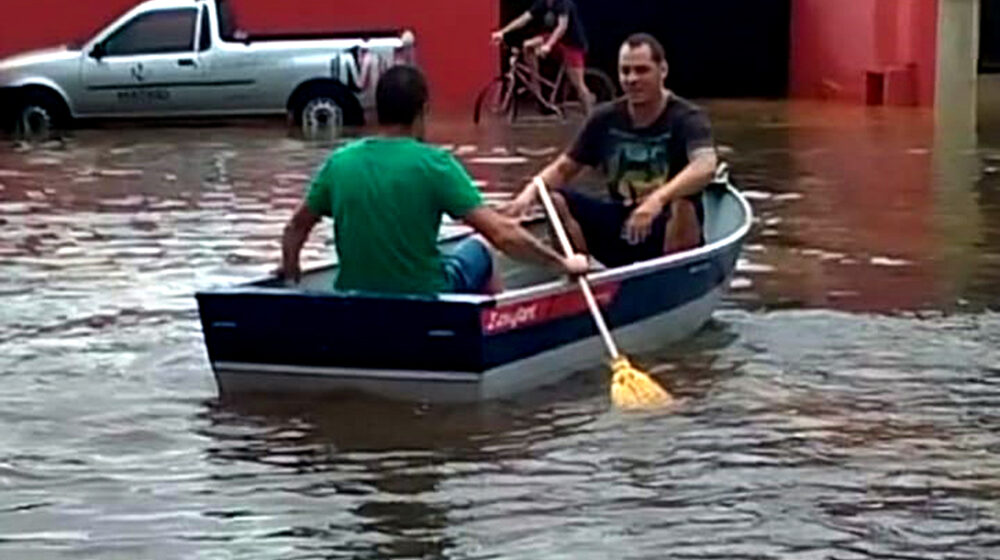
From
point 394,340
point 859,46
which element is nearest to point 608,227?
point 394,340

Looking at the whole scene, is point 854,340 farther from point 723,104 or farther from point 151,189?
point 723,104

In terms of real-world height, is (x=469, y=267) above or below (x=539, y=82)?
above

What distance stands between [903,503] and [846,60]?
946 inches

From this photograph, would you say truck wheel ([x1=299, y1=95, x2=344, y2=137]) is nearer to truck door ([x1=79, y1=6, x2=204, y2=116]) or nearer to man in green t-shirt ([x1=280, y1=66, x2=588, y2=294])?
truck door ([x1=79, y1=6, x2=204, y2=116])

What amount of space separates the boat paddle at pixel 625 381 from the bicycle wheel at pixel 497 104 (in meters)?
16.6

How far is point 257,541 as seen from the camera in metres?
7.41

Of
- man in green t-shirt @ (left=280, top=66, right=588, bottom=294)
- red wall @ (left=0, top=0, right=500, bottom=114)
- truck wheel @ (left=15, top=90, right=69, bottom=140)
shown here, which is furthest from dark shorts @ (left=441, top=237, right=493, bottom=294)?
red wall @ (left=0, top=0, right=500, bottom=114)

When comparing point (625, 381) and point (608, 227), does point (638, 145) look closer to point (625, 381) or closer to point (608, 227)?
point (608, 227)

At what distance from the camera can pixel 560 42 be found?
2672cm

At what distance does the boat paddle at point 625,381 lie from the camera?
31.0 ft

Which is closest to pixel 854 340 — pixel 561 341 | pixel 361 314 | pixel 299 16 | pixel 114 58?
pixel 561 341

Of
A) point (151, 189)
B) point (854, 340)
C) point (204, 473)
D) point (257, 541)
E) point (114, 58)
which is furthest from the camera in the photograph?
point (114, 58)

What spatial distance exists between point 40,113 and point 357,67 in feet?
11.1

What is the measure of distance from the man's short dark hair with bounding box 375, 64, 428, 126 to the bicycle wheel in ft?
56.8
